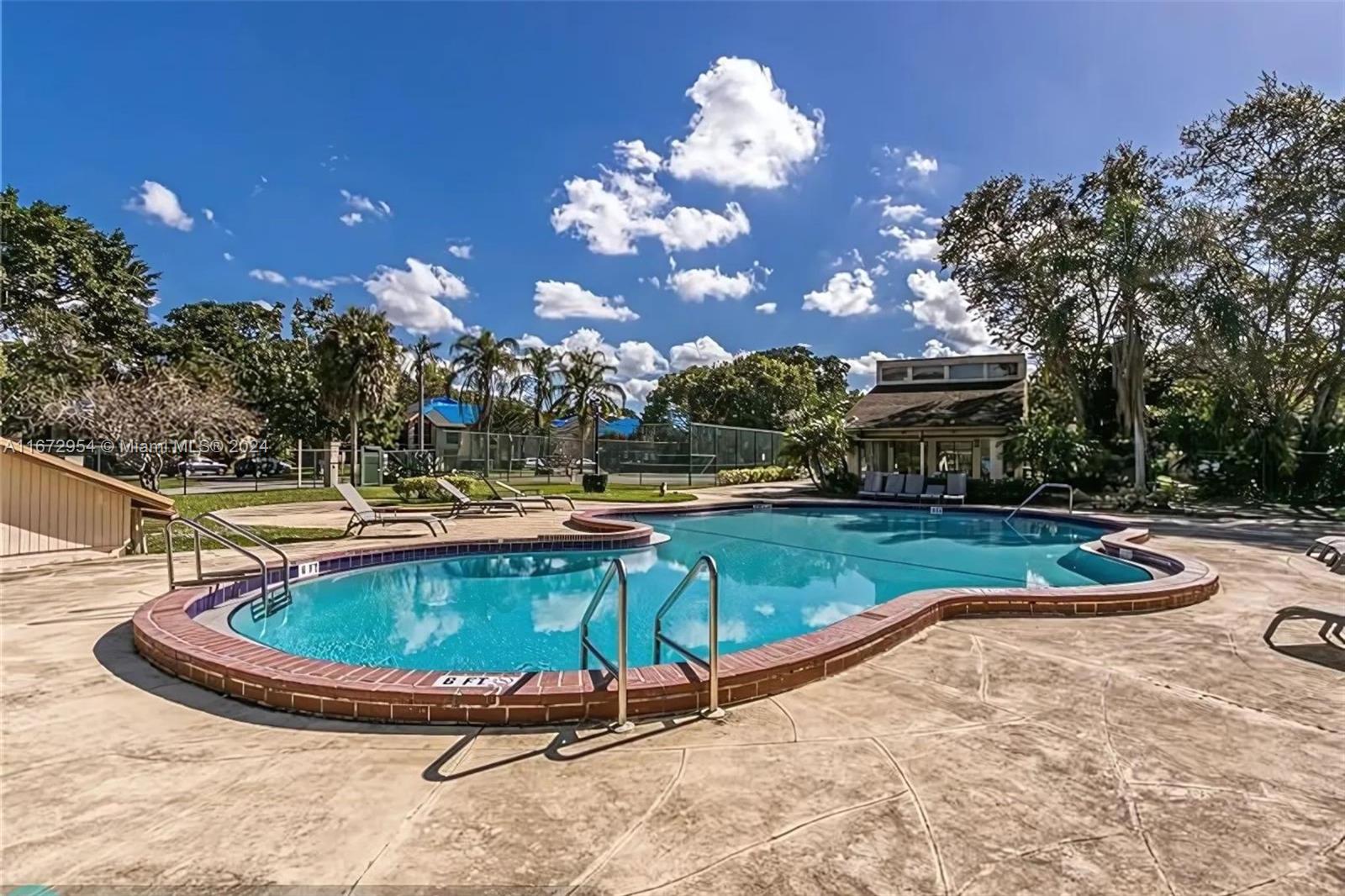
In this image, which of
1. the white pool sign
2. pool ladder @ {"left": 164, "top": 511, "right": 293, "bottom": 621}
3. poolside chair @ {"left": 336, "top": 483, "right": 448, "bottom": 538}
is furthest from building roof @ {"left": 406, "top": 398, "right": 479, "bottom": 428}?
the white pool sign

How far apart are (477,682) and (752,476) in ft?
81.4

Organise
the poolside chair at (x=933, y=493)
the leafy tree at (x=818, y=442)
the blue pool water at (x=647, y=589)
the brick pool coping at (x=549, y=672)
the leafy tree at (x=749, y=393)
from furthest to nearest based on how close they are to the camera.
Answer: the leafy tree at (x=749, y=393)
the leafy tree at (x=818, y=442)
the poolside chair at (x=933, y=493)
the blue pool water at (x=647, y=589)
the brick pool coping at (x=549, y=672)

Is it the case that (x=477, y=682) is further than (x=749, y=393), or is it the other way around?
(x=749, y=393)

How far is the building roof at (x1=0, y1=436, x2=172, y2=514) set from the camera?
785 centimetres

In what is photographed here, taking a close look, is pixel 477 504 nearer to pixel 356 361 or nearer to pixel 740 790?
pixel 740 790

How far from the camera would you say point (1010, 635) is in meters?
5.14

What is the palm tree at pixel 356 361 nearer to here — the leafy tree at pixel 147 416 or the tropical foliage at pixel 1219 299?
the leafy tree at pixel 147 416

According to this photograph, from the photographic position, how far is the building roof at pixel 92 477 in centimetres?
785

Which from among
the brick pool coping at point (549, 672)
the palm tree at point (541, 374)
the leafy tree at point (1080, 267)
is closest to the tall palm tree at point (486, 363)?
the palm tree at point (541, 374)

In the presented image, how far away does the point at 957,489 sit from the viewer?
1750 cm

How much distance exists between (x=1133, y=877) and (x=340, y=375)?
27.1 m

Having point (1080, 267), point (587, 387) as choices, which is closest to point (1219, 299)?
point (1080, 267)

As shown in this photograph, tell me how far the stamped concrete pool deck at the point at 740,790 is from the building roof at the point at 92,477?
4940mm

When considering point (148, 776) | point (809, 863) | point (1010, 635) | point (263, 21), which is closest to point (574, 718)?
point (809, 863)
